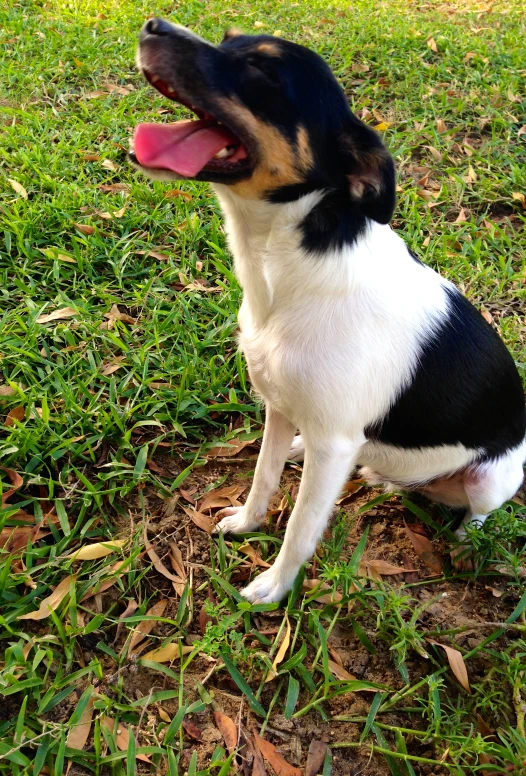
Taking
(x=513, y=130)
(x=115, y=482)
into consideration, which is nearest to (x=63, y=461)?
(x=115, y=482)

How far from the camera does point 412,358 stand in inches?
90.0

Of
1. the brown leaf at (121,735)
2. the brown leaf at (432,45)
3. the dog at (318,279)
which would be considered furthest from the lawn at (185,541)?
the brown leaf at (432,45)

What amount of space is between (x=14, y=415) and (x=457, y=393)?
6.96ft

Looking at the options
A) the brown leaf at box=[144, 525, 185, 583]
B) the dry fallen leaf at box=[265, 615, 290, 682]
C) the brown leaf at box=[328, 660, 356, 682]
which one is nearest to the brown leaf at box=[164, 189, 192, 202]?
the brown leaf at box=[144, 525, 185, 583]

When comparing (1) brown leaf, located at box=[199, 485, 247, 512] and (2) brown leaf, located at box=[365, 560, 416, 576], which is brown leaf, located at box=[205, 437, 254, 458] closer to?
(1) brown leaf, located at box=[199, 485, 247, 512]

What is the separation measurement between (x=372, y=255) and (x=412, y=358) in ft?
1.44

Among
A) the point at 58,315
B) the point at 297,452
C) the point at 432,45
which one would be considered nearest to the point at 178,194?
the point at 58,315

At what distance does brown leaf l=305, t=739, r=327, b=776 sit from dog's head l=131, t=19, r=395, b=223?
1.91 metres

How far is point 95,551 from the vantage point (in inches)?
100

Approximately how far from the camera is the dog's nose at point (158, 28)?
1.95m

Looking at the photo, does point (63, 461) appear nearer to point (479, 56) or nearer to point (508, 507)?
→ point (508, 507)

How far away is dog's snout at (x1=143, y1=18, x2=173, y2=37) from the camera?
1950mm

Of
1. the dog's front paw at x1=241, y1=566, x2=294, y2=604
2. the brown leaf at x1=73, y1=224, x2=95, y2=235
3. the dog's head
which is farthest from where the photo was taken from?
the brown leaf at x1=73, y1=224, x2=95, y2=235

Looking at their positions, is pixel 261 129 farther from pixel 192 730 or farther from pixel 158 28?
pixel 192 730
